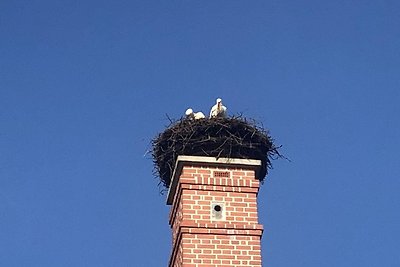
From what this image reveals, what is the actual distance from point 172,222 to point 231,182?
1234 mm

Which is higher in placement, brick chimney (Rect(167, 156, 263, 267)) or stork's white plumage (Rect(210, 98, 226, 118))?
stork's white plumage (Rect(210, 98, 226, 118))

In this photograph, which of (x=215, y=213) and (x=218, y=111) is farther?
(x=218, y=111)

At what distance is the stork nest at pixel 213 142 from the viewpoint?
13328 millimetres

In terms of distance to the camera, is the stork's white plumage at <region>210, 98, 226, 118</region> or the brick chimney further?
the stork's white plumage at <region>210, 98, 226, 118</region>

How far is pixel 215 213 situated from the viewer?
42.0 feet

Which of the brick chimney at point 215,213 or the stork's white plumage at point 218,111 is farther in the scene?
the stork's white plumage at point 218,111

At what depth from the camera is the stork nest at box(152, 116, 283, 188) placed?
13.3 metres

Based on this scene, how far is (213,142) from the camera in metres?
13.3

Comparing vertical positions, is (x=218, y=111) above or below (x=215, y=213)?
above

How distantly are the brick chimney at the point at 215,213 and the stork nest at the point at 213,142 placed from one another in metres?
0.24

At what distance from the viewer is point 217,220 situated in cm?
1273

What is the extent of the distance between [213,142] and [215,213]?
43.0 inches

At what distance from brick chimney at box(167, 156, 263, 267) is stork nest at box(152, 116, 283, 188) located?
0.24 meters

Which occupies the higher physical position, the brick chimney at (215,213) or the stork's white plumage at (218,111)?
the stork's white plumage at (218,111)
